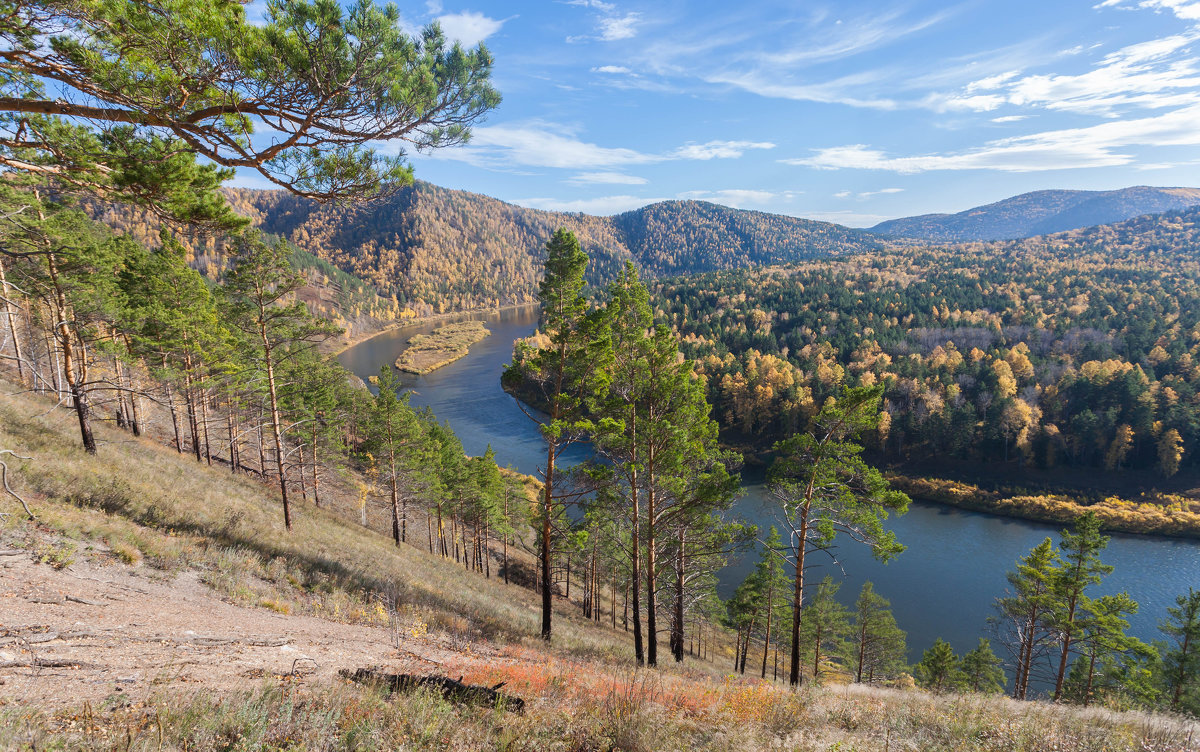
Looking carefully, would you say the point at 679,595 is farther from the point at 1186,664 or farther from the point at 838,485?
the point at 1186,664

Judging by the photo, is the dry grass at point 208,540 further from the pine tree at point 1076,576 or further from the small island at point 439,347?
the small island at point 439,347

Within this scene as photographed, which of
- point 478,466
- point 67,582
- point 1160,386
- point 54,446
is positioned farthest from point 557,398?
point 1160,386

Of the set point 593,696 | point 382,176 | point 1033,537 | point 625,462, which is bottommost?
point 1033,537

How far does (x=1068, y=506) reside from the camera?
4522 centimetres

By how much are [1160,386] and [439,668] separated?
8620cm

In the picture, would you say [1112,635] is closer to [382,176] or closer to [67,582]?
[382,176]

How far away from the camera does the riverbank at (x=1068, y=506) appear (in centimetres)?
4172

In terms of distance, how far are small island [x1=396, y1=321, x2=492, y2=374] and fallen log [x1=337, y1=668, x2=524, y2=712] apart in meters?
99.6

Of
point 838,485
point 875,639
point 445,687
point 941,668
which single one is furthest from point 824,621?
point 445,687

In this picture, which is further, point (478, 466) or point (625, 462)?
point (478, 466)

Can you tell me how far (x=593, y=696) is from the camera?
672 cm

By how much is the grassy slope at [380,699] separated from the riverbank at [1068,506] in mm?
46869

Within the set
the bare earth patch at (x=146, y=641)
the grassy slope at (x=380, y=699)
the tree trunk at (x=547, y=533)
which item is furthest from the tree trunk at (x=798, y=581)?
the bare earth patch at (x=146, y=641)

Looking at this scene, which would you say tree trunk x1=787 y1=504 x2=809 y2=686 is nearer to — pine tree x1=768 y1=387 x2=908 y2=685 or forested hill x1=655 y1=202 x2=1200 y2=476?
pine tree x1=768 y1=387 x2=908 y2=685
